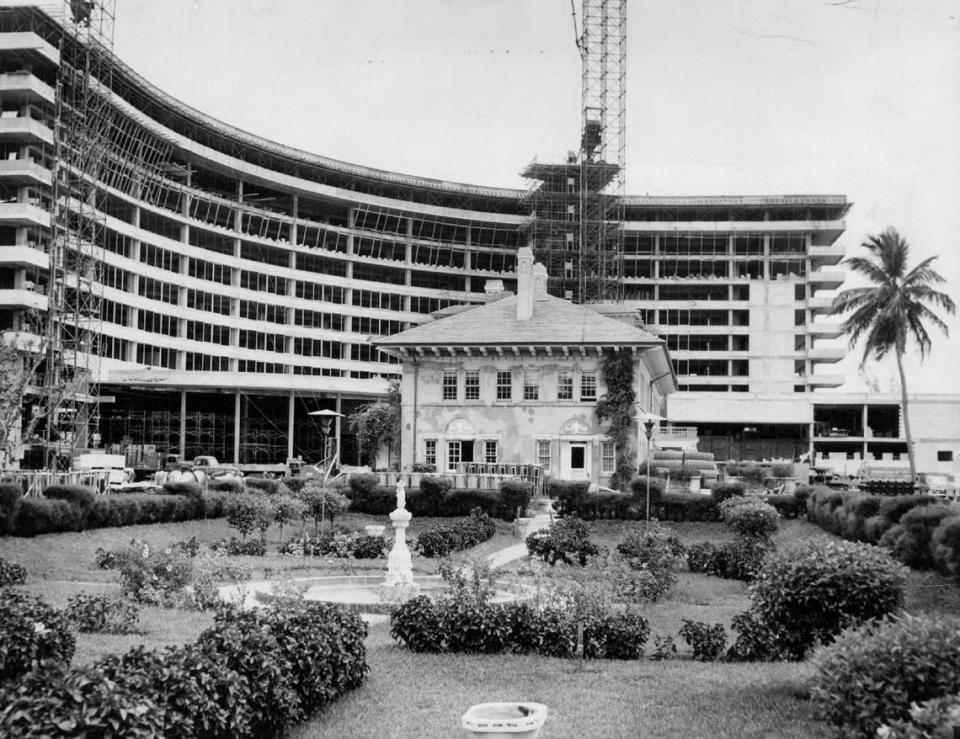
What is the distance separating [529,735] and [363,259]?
314 ft

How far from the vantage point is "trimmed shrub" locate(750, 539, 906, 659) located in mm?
12930

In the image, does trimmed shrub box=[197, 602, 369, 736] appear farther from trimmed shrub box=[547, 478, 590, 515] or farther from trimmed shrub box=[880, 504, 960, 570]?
trimmed shrub box=[547, 478, 590, 515]

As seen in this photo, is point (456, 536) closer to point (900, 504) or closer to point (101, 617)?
point (900, 504)

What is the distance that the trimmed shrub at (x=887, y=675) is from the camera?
870 cm

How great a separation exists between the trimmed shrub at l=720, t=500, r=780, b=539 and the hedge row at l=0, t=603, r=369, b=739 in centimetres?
1971

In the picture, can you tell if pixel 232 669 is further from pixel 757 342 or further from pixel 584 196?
pixel 757 342

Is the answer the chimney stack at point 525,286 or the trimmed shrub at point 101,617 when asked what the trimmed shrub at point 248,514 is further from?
the chimney stack at point 525,286

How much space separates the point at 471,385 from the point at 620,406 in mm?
6674

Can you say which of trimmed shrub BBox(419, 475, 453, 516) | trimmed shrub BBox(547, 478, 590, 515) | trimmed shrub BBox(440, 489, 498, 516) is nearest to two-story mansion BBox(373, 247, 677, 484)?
trimmed shrub BBox(547, 478, 590, 515)

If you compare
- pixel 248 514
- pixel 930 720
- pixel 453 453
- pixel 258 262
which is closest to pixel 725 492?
pixel 453 453

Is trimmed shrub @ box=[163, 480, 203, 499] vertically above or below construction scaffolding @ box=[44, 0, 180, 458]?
below

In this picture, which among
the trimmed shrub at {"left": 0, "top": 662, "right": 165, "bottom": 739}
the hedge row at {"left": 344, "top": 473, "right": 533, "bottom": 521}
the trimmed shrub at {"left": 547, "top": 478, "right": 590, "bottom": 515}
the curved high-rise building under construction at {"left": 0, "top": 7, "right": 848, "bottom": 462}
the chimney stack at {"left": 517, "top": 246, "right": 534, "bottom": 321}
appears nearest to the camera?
the trimmed shrub at {"left": 0, "top": 662, "right": 165, "bottom": 739}

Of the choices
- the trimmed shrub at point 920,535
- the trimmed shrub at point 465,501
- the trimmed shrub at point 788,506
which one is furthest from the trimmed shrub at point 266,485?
the trimmed shrub at point 920,535

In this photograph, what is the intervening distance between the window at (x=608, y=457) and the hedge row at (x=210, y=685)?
34.9 m
